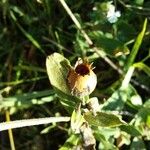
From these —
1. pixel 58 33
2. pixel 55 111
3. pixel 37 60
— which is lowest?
pixel 55 111

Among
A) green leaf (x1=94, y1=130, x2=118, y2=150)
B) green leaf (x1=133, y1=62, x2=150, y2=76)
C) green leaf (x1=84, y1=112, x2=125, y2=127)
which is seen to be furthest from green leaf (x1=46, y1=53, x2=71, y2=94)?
green leaf (x1=133, y1=62, x2=150, y2=76)

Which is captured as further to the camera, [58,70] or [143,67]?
[143,67]

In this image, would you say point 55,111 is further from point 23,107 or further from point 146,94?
point 146,94

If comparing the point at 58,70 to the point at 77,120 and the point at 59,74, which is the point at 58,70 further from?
the point at 77,120

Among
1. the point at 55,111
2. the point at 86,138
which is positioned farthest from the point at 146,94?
the point at 86,138

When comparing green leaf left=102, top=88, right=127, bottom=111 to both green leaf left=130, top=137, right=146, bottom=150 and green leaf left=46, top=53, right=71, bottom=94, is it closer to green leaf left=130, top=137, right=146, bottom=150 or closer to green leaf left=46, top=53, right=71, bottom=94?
green leaf left=130, top=137, right=146, bottom=150

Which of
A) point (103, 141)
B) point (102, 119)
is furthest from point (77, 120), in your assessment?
point (103, 141)

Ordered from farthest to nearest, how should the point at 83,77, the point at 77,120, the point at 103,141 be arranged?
the point at 103,141
the point at 77,120
the point at 83,77

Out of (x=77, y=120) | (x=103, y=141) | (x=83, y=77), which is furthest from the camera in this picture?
(x=103, y=141)

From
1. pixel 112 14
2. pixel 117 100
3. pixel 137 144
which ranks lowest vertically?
pixel 137 144
